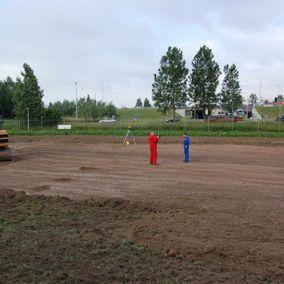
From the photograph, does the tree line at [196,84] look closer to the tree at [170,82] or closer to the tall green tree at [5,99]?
the tree at [170,82]

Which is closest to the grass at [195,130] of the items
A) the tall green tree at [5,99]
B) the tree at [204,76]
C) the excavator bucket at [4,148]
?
the tree at [204,76]

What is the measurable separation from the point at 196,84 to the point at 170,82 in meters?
3.92

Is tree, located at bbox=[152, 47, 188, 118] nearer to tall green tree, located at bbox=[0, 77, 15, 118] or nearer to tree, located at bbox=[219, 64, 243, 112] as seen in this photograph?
tree, located at bbox=[219, 64, 243, 112]

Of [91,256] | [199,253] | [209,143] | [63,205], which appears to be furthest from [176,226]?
[209,143]

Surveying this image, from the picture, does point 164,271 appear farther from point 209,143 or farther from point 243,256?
point 209,143

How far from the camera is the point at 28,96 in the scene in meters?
56.3

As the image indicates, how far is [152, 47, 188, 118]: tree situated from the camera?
5769cm

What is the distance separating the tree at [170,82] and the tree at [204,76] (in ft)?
6.84

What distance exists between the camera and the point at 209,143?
113 ft

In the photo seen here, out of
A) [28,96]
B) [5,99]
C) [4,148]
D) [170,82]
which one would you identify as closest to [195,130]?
[170,82]

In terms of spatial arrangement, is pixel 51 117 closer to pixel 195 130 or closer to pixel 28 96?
pixel 28 96

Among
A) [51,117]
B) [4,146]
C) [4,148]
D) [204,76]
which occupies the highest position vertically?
[204,76]

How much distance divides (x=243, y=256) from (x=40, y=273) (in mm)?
3135

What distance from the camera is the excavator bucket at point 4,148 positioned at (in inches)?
819
